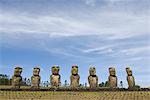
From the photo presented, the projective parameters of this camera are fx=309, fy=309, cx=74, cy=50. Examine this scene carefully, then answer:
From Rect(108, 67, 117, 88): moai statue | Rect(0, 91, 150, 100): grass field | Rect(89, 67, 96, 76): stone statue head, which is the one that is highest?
Rect(89, 67, 96, 76): stone statue head

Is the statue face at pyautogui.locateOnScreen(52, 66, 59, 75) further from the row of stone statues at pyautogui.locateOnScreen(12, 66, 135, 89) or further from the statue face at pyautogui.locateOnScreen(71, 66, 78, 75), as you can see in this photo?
the statue face at pyautogui.locateOnScreen(71, 66, 78, 75)

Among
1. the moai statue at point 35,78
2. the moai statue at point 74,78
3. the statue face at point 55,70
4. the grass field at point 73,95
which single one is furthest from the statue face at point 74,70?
the grass field at point 73,95

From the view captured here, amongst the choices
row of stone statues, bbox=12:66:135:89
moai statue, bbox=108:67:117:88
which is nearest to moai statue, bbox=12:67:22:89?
row of stone statues, bbox=12:66:135:89

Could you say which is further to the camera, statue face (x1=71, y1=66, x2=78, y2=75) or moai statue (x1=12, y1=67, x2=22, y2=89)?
statue face (x1=71, y1=66, x2=78, y2=75)

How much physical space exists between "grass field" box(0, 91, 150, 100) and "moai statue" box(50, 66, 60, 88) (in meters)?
3.36

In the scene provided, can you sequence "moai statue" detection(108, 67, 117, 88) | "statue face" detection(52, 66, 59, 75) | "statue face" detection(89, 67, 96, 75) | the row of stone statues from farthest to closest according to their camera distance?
"statue face" detection(52, 66, 59, 75)
"statue face" detection(89, 67, 96, 75)
"moai statue" detection(108, 67, 117, 88)
the row of stone statues

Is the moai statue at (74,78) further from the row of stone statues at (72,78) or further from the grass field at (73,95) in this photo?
the grass field at (73,95)

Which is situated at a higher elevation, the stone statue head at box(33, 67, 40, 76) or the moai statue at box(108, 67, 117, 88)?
the stone statue head at box(33, 67, 40, 76)

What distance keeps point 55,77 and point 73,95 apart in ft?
15.0

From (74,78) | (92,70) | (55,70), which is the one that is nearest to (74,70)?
(74,78)

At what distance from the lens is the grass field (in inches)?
941

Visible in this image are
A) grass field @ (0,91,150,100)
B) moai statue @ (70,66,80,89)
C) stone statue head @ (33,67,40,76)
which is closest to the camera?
grass field @ (0,91,150,100)

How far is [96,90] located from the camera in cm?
2555

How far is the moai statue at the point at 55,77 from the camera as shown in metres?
28.3
